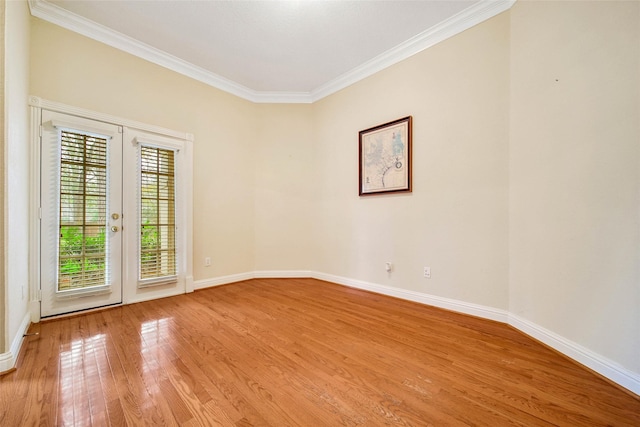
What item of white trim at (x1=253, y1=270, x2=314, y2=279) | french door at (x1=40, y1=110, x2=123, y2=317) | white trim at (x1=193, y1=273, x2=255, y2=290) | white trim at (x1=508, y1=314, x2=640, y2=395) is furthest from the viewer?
white trim at (x1=253, y1=270, x2=314, y2=279)

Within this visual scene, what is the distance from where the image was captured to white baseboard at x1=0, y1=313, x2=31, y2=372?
1.57m

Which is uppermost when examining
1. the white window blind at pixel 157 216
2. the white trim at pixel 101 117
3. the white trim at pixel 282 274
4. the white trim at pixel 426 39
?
the white trim at pixel 426 39

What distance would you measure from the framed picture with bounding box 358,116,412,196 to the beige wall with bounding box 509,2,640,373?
1032mm

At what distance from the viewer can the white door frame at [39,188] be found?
2.26 meters

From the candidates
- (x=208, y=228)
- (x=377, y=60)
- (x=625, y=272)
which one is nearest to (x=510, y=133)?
(x=625, y=272)

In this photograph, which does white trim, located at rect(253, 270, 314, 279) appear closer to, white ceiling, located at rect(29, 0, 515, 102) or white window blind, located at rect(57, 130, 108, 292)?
white window blind, located at rect(57, 130, 108, 292)

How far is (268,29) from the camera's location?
2.71 meters

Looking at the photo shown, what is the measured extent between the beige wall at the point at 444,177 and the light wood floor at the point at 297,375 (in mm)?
547

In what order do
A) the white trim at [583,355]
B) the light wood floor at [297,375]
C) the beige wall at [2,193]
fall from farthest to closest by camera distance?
the beige wall at [2,193], the white trim at [583,355], the light wood floor at [297,375]

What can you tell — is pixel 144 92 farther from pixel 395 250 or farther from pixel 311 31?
pixel 395 250

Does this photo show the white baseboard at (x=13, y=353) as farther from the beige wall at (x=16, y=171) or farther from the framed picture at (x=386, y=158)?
the framed picture at (x=386, y=158)

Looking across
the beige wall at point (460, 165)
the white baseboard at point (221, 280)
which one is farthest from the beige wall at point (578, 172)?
the white baseboard at point (221, 280)

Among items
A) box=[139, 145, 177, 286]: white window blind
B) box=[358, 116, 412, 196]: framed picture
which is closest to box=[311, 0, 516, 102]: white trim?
box=[358, 116, 412, 196]: framed picture

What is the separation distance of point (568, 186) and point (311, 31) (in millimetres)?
2821
